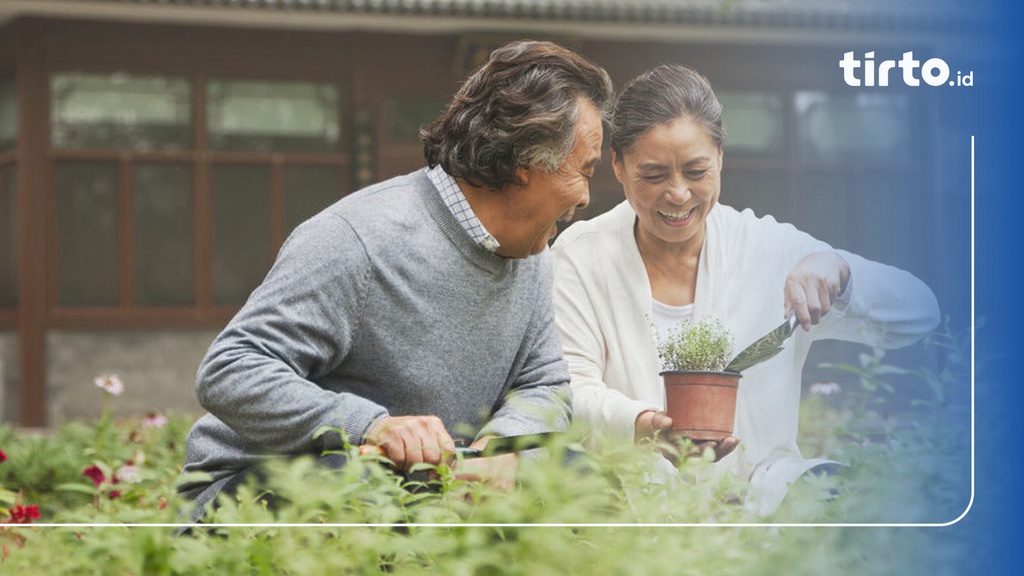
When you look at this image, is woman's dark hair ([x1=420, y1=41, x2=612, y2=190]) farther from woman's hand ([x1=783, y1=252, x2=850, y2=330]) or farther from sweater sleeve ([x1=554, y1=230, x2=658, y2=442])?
woman's hand ([x1=783, y1=252, x2=850, y2=330])

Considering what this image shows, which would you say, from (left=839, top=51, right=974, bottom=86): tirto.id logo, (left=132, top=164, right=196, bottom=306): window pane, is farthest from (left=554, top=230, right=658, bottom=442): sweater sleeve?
(left=132, top=164, right=196, bottom=306): window pane

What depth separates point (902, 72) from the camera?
6.98 ft

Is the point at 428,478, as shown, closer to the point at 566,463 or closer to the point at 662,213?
the point at 566,463

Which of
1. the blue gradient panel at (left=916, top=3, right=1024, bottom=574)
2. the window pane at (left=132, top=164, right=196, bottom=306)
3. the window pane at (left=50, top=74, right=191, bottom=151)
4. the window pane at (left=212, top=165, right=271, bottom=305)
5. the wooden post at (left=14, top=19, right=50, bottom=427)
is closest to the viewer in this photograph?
the blue gradient panel at (left=916, top=3, right=1024, bottom=574)

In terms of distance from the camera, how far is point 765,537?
1.82m

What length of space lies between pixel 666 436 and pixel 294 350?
0.67 metres

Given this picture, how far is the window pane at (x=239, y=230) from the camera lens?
5.56m

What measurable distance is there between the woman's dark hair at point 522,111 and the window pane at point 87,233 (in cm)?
531

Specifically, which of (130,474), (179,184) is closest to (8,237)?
(179,184)

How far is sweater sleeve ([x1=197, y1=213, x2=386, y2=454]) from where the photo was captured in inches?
82.4

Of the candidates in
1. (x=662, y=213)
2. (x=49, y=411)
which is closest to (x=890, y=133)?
(x=662, y=213)

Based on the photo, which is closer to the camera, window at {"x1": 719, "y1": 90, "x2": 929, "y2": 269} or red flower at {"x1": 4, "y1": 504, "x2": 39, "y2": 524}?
window at {"x1": 719, "y1": 90, "x2": 929, "y2": 269}

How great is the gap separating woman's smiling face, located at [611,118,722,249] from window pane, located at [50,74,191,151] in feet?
10.8

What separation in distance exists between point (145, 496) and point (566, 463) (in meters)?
1.02
